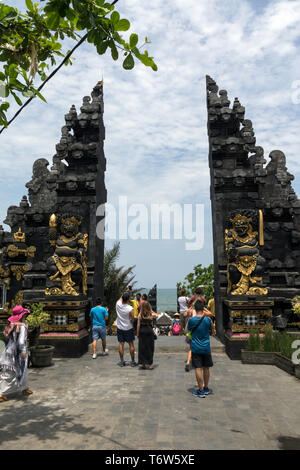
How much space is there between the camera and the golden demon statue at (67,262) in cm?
1040

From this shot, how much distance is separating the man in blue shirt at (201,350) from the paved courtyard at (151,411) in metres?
0.24

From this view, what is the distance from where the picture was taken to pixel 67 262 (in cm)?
1049

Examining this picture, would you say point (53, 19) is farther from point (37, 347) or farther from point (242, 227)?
point (242, 227)

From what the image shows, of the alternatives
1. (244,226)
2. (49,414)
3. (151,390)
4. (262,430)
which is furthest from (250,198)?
(49,414)

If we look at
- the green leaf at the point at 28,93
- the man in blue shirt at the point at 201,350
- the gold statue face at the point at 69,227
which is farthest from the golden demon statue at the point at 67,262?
the green leaf at the point at 28,93

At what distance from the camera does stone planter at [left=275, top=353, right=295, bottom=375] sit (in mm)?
7708

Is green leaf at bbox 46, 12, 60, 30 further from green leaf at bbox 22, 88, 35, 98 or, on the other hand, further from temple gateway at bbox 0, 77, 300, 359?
temple gateway at bbox 0, 77, 300, 359

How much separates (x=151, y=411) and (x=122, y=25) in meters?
5.36

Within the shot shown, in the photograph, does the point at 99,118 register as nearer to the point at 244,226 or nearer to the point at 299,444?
the point at 244,226

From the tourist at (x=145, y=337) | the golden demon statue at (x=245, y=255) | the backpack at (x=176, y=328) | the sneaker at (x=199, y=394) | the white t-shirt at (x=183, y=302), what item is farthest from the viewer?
the backpack at (x=176, y=328)

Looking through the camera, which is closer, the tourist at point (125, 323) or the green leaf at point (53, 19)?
the green leaf at point (53, 19)

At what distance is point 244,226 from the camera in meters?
10.5

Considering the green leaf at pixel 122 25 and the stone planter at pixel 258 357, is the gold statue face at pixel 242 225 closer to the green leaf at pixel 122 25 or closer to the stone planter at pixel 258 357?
the stone planter at pixel 258 357

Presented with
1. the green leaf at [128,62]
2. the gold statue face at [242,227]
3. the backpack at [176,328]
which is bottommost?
the backpack at [176,328]
